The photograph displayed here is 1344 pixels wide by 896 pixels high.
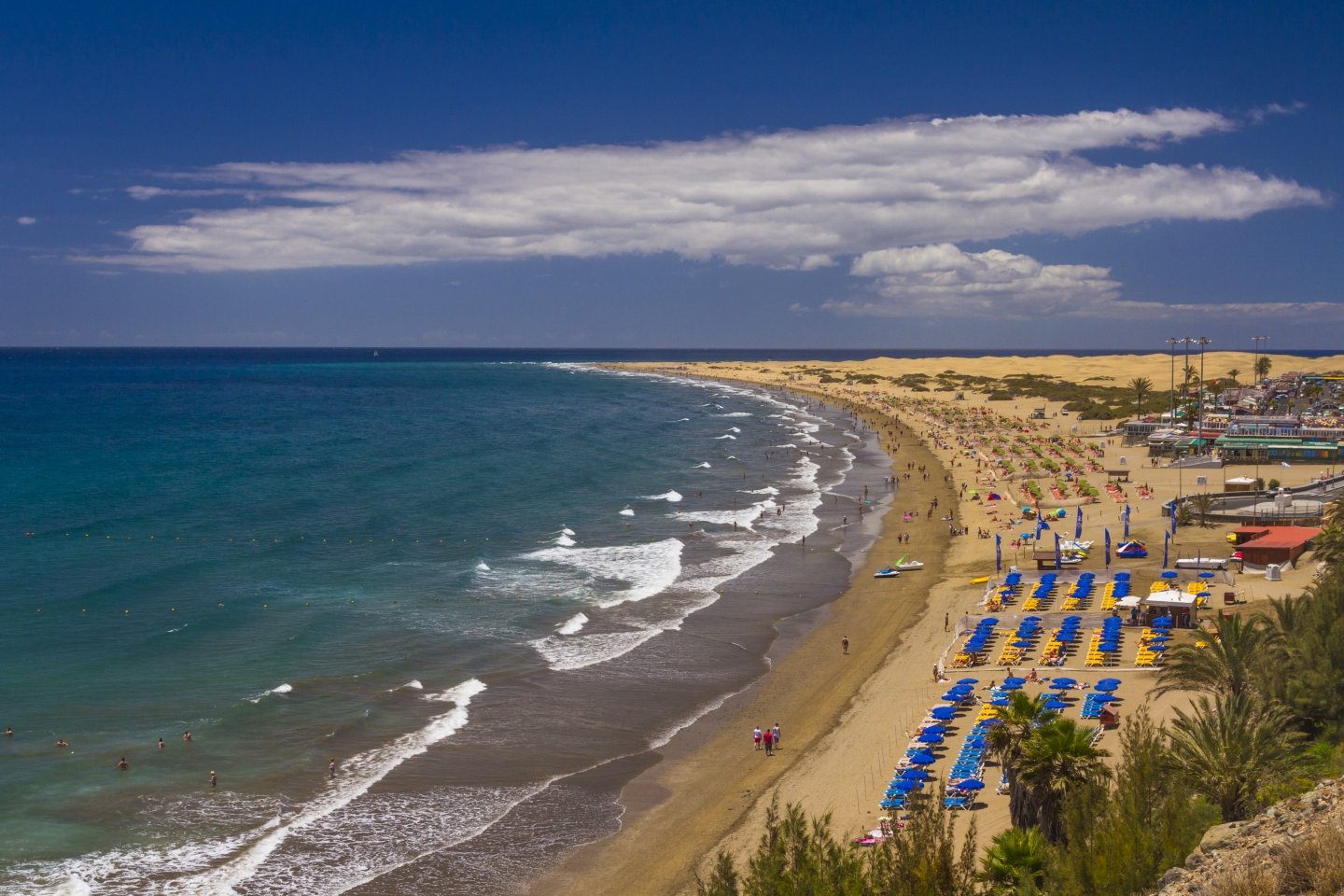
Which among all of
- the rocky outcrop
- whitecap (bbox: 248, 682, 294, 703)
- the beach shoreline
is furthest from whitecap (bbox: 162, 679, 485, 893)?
the rocky outcrop

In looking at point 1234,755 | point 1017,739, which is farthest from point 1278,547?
point 1017,739

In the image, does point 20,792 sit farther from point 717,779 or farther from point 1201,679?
point 1201,679

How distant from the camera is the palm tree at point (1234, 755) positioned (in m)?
18.2

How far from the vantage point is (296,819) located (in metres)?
26.2

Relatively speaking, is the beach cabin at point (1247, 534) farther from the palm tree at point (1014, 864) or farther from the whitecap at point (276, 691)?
the whitecap at point (276, 691)

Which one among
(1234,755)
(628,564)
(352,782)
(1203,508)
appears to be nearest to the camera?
(1234,755)

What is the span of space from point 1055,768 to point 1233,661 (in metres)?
10.0

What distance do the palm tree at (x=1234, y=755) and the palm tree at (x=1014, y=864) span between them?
4.08 metres

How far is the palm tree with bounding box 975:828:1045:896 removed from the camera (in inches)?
642

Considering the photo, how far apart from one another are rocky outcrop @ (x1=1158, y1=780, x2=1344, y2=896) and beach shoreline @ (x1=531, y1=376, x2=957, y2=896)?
45.7 feet

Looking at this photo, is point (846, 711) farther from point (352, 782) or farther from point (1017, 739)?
point (352, 782)

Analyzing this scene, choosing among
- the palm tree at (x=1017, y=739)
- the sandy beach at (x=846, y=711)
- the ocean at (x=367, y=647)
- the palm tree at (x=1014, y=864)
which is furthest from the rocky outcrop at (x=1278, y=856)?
the ocean at (x=367, y=647)

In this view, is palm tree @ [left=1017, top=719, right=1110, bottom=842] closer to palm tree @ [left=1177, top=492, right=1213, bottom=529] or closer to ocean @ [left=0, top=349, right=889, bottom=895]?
ocean @ [left=0, top=349, right=889, bottom=895]

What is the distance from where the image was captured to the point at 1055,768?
1838 cm
